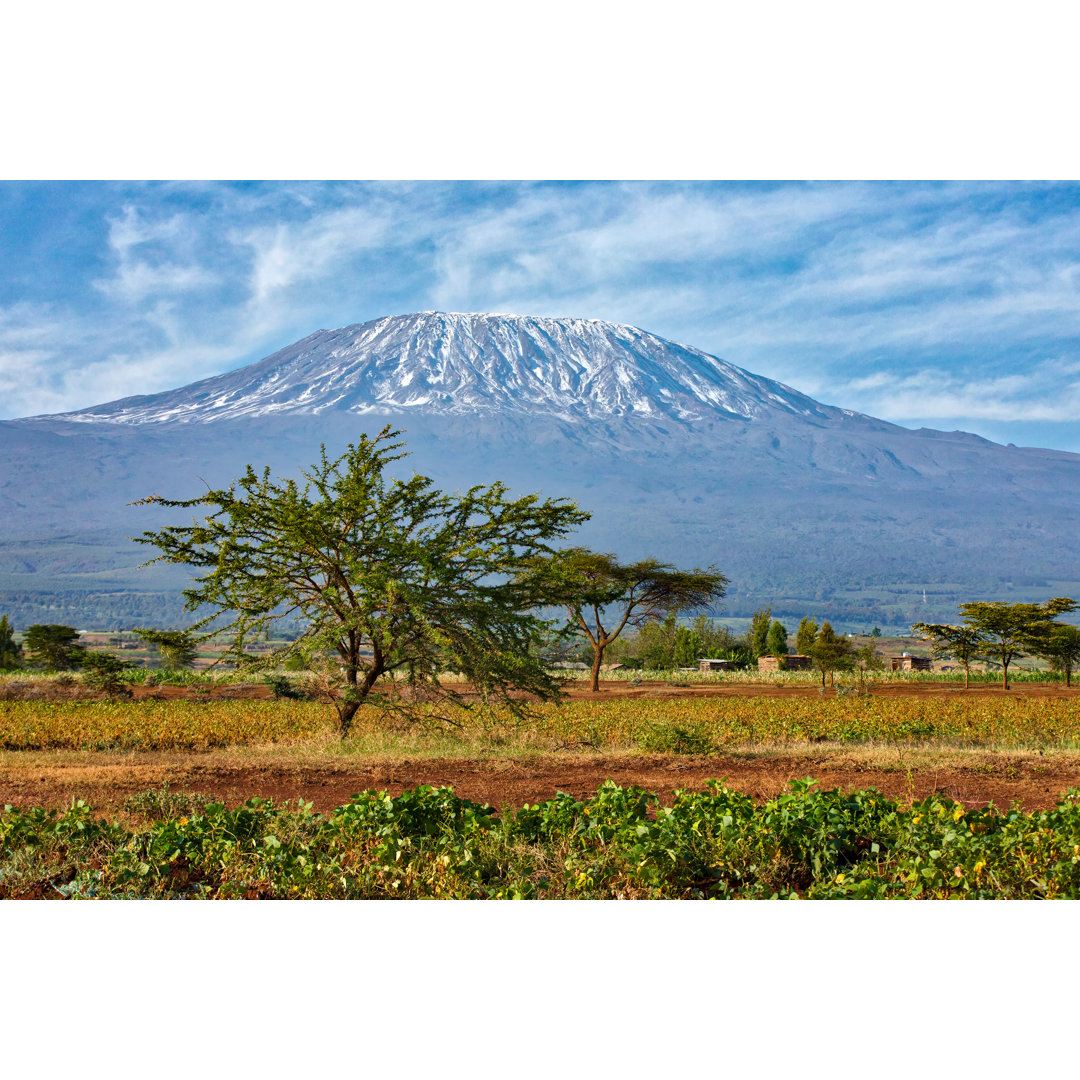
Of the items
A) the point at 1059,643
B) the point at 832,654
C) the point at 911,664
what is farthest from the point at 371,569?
the point at 911,664

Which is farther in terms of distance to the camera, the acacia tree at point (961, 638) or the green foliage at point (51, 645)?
the green foliage at point (51, 645)

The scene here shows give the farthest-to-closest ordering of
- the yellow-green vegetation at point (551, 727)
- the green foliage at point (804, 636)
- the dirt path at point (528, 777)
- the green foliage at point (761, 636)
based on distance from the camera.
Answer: the green foliage at point (761, 636), the green foliage at point (804, 636), the yellow-green vegetation at point (551, 727), the dirt path at point (528, 777)

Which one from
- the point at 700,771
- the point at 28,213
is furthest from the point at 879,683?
the point at 28,213

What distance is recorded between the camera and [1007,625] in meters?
36.5

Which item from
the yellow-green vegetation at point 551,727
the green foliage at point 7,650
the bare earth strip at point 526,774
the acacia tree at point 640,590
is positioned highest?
the acacia tree at point 640,590

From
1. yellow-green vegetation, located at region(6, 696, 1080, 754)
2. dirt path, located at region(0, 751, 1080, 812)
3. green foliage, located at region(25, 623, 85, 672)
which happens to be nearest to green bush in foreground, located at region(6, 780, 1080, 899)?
dirt path, located at region(0, 751, 1080, 812)

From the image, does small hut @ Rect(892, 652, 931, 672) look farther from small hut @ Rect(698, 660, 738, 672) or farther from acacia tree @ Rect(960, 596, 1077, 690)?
acacia tree @ Rect(960, 596, 1077, 690)

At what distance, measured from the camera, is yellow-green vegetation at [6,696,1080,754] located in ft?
42.1

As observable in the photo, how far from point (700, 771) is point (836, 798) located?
381cm

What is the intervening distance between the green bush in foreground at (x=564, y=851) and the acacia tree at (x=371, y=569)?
236 inches

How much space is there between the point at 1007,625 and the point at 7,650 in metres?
47.8

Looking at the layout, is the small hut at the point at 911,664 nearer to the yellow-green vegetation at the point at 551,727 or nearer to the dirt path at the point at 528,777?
the yellow-green vegetation at the point at 551,727

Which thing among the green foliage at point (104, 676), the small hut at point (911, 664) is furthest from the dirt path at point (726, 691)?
the small hut at point (911, 664)

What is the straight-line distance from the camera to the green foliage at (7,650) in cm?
4317
